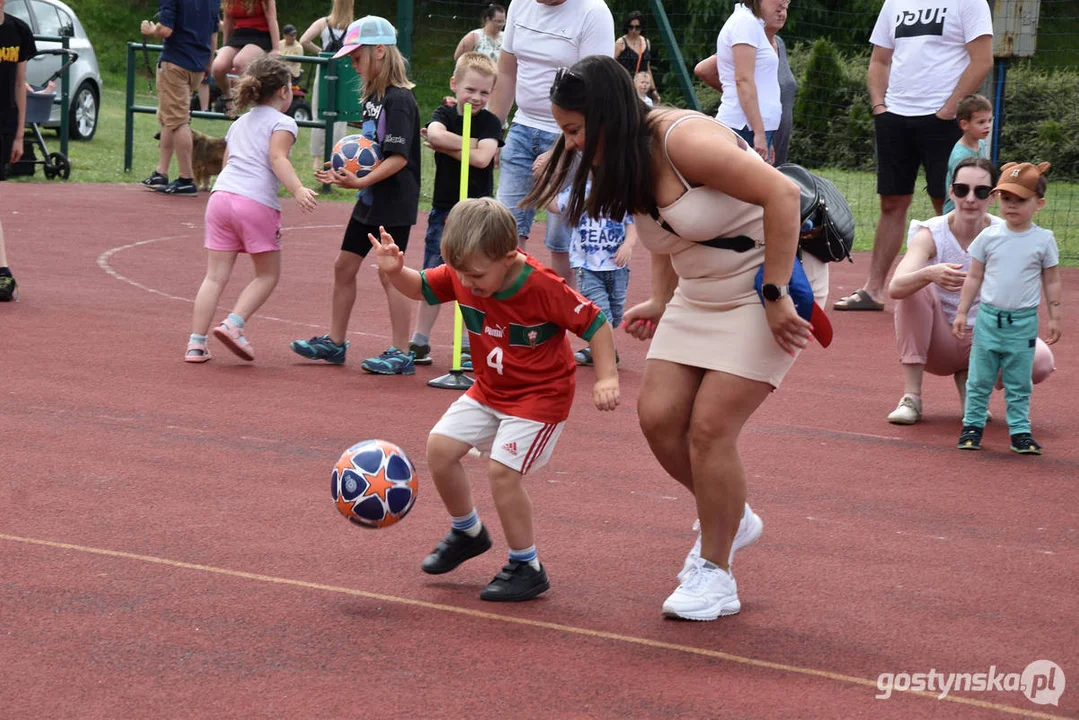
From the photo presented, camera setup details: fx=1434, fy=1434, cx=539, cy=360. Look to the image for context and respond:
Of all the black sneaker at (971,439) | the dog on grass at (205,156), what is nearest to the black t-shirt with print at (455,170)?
the black sneaker at (971,439)

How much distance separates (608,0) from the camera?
76.2 feet

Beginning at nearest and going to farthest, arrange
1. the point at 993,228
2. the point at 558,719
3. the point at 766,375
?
the point at 558,719, the point at 766,375, the point at 993,228

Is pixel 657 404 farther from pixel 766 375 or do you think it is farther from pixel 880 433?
pixel 880 433

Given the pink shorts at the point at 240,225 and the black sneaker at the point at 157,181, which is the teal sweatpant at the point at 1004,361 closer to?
the pink shorts at the point at 240,225

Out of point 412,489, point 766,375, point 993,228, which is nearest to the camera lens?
point 766,375

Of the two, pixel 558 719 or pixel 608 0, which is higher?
pixel 608 0

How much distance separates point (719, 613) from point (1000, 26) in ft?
33.9

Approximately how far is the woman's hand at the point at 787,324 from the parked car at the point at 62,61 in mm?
16628

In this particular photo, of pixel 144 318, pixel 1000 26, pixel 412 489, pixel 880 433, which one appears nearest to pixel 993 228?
pixel 880 433

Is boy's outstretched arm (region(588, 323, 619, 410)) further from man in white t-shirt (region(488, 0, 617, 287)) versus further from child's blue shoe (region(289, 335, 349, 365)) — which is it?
child's blue shoe (region(289, 335, 349, 365))

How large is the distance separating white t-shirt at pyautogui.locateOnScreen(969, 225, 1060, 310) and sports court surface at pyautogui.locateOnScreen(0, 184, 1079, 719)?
73cm

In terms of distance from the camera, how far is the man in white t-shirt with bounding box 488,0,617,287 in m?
8.22

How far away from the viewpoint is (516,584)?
455 cm

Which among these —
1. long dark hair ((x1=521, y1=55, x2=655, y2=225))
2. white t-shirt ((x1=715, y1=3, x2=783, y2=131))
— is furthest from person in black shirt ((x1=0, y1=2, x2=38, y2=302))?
long dark hair ((x1=521, y1=55, x2=655, y2=225))
